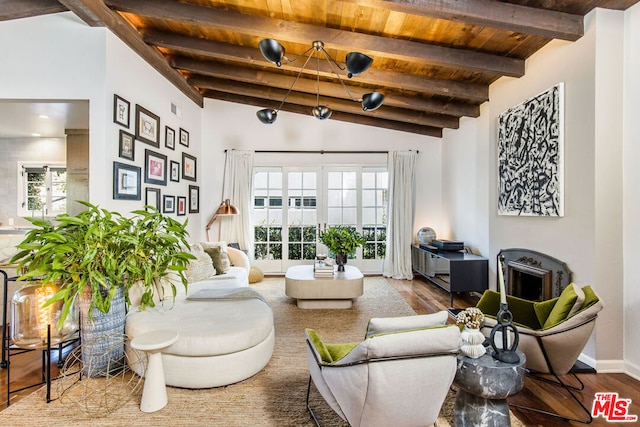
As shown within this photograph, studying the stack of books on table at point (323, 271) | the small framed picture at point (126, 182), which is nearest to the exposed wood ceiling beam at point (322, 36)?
the small framed picture at point (126, 182)

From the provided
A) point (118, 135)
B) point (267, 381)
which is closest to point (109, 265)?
point (267, 381)

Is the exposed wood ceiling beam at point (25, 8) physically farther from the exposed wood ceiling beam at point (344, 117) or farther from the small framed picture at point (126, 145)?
the exposed wood ceiling beam at point (344, 117)

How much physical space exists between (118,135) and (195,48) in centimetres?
136

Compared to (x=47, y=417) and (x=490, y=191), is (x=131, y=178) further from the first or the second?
(x=490, y=191)

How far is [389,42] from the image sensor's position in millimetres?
3186

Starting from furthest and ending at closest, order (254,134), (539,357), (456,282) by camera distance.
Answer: (254,134) < (456,282) < (539,357)

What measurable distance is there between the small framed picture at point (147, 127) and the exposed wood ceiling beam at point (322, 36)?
1036 mm

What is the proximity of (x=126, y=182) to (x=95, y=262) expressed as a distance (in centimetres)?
135

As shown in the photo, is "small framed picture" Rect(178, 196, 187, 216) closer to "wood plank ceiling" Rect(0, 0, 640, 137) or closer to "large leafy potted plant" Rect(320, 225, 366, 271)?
"wood plank ceiling" Rect(0, 0, 640, 137)

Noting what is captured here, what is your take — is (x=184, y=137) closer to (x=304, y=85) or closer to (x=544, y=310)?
(x=304, y=85)

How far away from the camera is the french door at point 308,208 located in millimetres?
5883

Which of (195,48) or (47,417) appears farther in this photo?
(195,48)

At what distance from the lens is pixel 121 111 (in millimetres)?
3273

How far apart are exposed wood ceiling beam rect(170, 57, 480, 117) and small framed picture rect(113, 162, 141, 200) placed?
172 cm
